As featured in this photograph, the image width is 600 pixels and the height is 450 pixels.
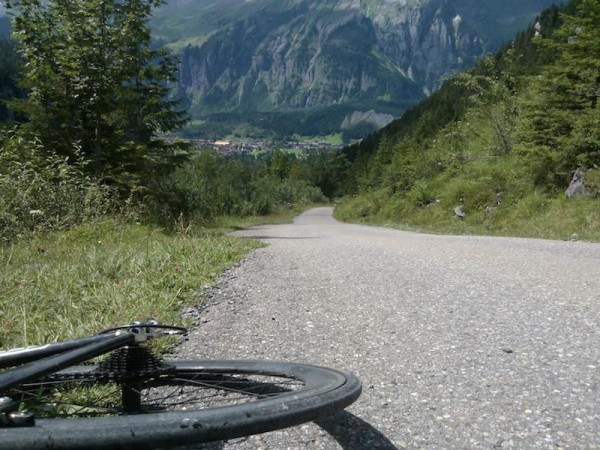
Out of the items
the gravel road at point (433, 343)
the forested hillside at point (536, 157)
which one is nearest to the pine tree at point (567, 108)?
the forested hillside at point (536, 157)

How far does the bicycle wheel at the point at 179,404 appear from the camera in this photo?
4.16 feet

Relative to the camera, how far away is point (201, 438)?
135 cm

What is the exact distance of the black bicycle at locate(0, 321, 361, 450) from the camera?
4.22ft

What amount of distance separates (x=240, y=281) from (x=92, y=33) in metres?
10.6

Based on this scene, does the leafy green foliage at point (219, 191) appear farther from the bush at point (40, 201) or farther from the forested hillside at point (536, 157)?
the forested hillside at point (536, 157)

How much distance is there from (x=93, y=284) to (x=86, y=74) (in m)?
10.3

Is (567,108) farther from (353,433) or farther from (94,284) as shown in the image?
(353,433)

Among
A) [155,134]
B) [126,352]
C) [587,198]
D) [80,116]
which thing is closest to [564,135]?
[587,198]

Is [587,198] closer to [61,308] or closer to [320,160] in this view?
[61,308]

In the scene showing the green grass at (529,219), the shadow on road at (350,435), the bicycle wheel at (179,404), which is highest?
the bicycle wheel at (179,404)

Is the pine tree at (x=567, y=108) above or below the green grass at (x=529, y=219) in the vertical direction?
above

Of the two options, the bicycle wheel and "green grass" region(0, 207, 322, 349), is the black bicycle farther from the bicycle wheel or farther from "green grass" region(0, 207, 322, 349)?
"green grass" region(0, 207, 322, 349)

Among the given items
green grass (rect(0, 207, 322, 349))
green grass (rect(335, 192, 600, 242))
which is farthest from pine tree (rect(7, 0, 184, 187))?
green grass (rect(335, 192, 600, 242))

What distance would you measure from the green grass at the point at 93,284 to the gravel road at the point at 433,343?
46 centimetres
